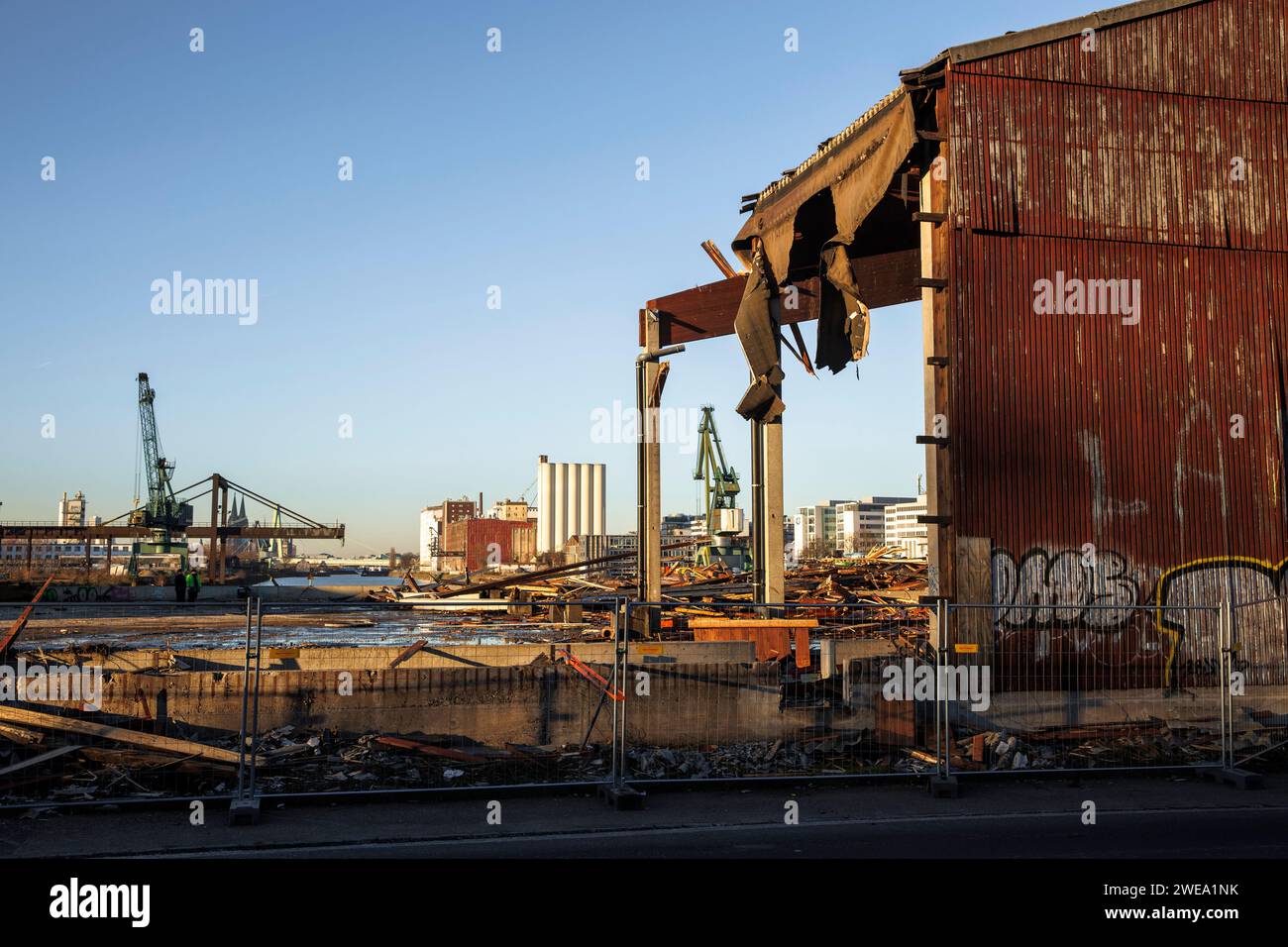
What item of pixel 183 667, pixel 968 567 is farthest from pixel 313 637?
pixel 968 567

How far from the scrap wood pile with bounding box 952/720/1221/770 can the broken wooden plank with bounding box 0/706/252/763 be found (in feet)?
25.0

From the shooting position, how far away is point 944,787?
997cm

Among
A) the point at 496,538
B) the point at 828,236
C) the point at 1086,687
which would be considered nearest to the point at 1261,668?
the point at 1086,687

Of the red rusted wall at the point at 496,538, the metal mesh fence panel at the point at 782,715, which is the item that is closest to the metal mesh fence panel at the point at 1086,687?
the metal mesh fence panel at the point at 782,715

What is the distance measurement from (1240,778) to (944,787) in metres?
3.28

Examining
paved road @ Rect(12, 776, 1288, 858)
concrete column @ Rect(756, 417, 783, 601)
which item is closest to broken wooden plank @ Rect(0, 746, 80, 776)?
paved road @ Rect(12, 776, 1288, 858)

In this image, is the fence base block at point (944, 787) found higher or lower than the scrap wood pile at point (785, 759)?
higher

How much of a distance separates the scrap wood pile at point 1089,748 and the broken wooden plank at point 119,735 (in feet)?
25.0

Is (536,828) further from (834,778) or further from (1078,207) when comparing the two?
(1078,207)

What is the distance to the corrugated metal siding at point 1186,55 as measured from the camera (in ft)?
48.5

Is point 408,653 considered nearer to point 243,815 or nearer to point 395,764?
point 395,764

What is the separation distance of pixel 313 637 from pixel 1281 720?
782 inches

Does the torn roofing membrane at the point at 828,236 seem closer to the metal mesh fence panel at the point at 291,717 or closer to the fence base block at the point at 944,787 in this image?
the metal mesh fence panel at the point at 291,717
